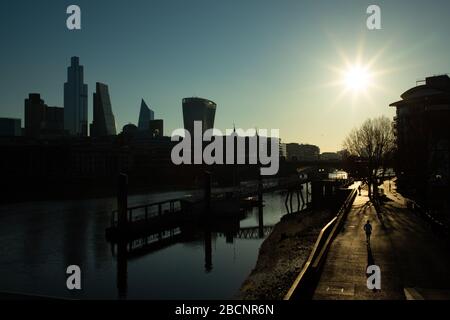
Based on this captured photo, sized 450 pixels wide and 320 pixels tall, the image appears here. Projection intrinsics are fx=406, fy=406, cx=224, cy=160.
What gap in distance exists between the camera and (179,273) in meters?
33.9

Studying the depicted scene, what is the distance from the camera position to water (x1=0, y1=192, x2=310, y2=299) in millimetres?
28828

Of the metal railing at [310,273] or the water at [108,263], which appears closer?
the metal railing at [310,273]

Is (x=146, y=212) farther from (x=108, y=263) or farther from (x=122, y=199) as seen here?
(x=108, y=263)

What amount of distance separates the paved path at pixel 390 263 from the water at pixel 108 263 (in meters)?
8.97

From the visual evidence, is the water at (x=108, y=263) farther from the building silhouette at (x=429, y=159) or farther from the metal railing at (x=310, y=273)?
the building silhouette at (x=429, y=159)

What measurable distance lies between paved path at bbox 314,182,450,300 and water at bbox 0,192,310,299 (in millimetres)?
8966

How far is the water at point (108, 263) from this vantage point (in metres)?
28.8

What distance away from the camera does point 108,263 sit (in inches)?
1444

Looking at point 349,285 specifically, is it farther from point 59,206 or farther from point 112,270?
point 59,206

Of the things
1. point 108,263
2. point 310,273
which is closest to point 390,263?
point 310,273

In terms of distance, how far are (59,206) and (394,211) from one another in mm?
63805

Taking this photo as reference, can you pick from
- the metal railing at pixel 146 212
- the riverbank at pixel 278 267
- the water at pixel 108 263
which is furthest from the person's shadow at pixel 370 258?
the metal railing at pixel 146 212

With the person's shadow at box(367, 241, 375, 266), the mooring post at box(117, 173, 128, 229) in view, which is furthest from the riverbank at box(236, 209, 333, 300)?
the mooring post at box(117, 173, 128, 229)
